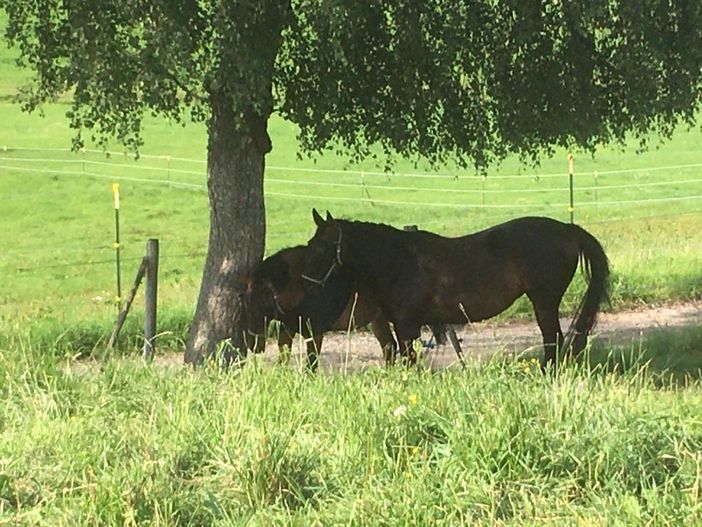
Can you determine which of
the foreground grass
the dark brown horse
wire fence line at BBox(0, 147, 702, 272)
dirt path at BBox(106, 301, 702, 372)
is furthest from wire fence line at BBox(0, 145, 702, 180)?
the foreground grass

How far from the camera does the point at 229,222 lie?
1027 cm

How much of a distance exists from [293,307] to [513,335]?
4077 millimetres

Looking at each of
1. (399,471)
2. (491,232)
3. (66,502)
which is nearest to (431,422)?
(399,471)

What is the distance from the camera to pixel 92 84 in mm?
8766

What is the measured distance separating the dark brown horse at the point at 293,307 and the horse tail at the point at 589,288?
5.66 ft

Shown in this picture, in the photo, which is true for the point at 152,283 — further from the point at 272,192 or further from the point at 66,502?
the point at 272,192

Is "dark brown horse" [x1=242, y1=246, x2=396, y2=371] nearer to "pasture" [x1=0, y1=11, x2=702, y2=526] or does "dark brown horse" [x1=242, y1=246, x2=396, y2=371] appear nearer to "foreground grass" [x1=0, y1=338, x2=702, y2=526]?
"pasture" [x1=0, y1=11, x2=702, y2=526]

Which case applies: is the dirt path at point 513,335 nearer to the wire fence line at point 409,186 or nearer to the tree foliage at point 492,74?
the tree foliage at point 492,74

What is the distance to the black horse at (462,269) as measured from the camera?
9.25m

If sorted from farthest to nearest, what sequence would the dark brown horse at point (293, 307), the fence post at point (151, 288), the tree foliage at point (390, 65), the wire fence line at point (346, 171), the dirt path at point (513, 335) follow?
1. the wire fence line at point (346, 171)
2. the fence post at point (151, 288)
3. the dirt path at point (513, 335)
4. the dark brown horse at point (293, 307)
5. the tree foliage at point (390, 65)

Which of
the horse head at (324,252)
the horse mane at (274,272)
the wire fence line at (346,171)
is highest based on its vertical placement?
the wire fence line at (346,171)

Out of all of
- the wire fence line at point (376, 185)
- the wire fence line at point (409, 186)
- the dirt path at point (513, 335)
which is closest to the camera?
the dirt path at point (513, 335)

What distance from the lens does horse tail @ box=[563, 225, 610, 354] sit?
31.7 ft

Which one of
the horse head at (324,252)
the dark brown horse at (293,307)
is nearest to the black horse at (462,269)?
the horse head at (324,252)
